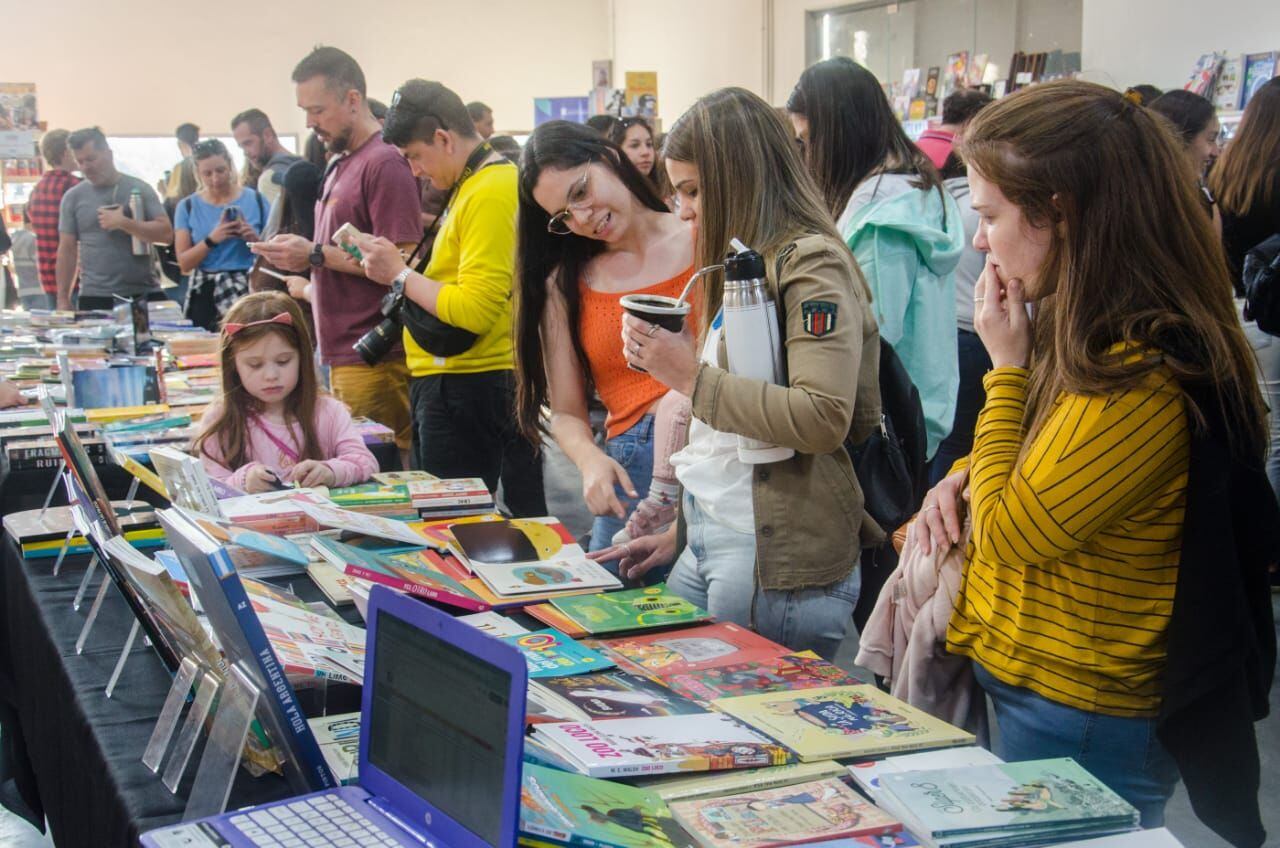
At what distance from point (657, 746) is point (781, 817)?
7.3 inches

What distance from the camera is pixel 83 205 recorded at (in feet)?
21.5

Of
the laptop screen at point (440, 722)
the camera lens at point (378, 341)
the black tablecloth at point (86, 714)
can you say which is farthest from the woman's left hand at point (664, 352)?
the camera lens at point (378, 341)

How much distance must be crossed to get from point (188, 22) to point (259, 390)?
1028 centimetres

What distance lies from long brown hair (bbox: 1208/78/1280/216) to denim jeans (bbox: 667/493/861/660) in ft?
7.65

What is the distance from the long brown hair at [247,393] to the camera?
2760 millimetres

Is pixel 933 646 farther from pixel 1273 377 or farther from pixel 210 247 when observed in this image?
pixel 210 247

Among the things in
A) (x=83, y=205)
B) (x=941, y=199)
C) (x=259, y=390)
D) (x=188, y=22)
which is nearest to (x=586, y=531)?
(x=259, y=390)

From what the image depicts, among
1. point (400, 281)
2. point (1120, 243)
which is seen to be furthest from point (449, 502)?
point (1120, 243)

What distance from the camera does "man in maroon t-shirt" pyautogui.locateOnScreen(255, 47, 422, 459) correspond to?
362 centimetres

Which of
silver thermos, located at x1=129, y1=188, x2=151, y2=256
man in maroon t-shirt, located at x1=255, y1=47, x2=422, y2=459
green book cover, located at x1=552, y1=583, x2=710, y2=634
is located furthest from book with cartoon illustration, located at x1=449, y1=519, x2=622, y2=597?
silver thermos, located at x1=129, y1=188, x2=151, y2=256

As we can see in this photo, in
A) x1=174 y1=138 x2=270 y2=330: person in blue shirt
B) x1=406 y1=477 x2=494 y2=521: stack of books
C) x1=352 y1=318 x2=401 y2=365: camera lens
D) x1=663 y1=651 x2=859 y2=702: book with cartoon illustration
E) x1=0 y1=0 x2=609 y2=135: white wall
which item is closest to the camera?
x1=663 y1=651 x2=859 y2=702: book with cartoon illustration

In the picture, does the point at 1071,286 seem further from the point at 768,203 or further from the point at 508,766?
the point at 508,766

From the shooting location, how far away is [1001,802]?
1.20 meters

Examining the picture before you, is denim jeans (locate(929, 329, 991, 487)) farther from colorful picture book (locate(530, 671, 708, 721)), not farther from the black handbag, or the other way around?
colorful picture book (locate(530, 671, 708, 721))
